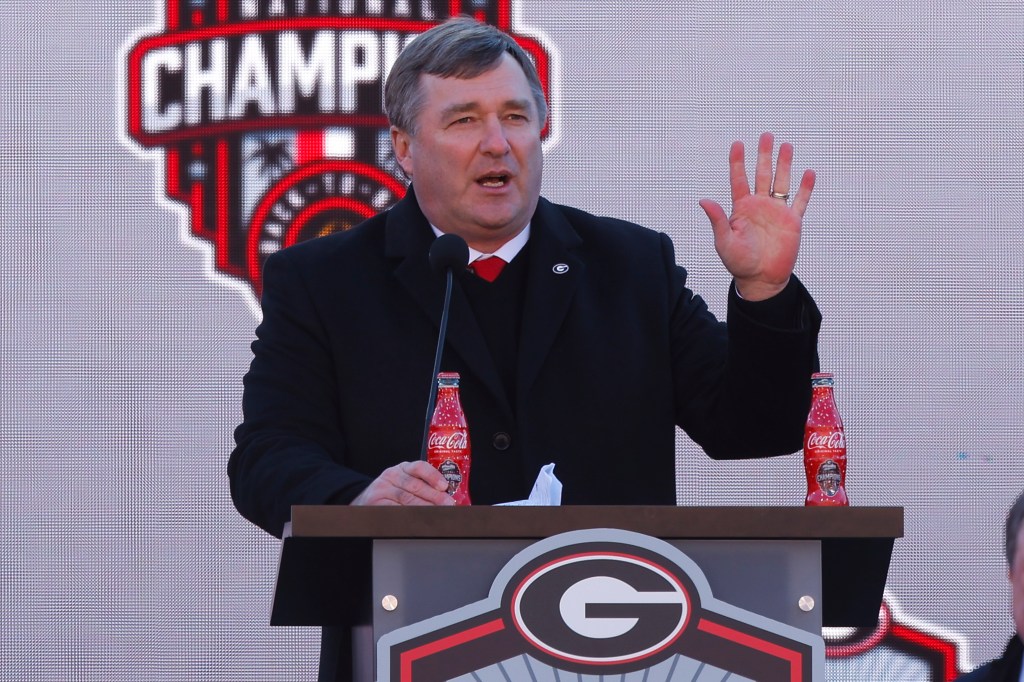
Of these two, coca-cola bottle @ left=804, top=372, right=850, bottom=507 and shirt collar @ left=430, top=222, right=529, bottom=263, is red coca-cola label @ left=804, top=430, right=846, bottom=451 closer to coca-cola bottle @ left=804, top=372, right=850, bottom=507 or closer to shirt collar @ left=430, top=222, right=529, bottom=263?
A: coca-cola bottle @ left=804, top=372, right=850, bottom=507

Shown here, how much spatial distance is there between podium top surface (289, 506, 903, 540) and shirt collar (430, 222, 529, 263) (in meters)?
0.84

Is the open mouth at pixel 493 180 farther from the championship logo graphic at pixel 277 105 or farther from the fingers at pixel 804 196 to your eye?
the championship logo graphic at pixel 277 105

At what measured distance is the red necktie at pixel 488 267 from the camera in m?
2.42

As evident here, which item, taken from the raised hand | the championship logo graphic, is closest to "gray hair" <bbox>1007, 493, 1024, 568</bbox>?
the raised hand

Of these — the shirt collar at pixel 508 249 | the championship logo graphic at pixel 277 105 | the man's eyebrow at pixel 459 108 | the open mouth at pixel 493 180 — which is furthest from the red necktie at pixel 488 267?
Answer: the championship logo graphic at pixel 277 105

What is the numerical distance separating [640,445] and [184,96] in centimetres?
165

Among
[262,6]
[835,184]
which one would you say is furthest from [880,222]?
[262,6]

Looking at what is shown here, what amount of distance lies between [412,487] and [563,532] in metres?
0.21

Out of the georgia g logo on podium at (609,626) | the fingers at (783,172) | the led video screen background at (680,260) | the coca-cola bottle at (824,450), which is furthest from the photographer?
the led video screen background at (680,260)

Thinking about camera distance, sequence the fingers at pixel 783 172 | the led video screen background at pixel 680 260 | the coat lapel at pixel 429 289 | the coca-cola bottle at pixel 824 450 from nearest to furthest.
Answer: the coca-cola bottle at pixel 824 450 < the fingers at pixel 783 172 < the coat lapel at pixel 429 289 < the led video screen background at pixel 680 260

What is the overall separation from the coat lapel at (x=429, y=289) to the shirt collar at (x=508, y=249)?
0.15 ft

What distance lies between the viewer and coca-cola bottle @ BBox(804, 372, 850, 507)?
2.01 metres

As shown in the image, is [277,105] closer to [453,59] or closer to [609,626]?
[453,59]

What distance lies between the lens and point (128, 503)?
3316mm
